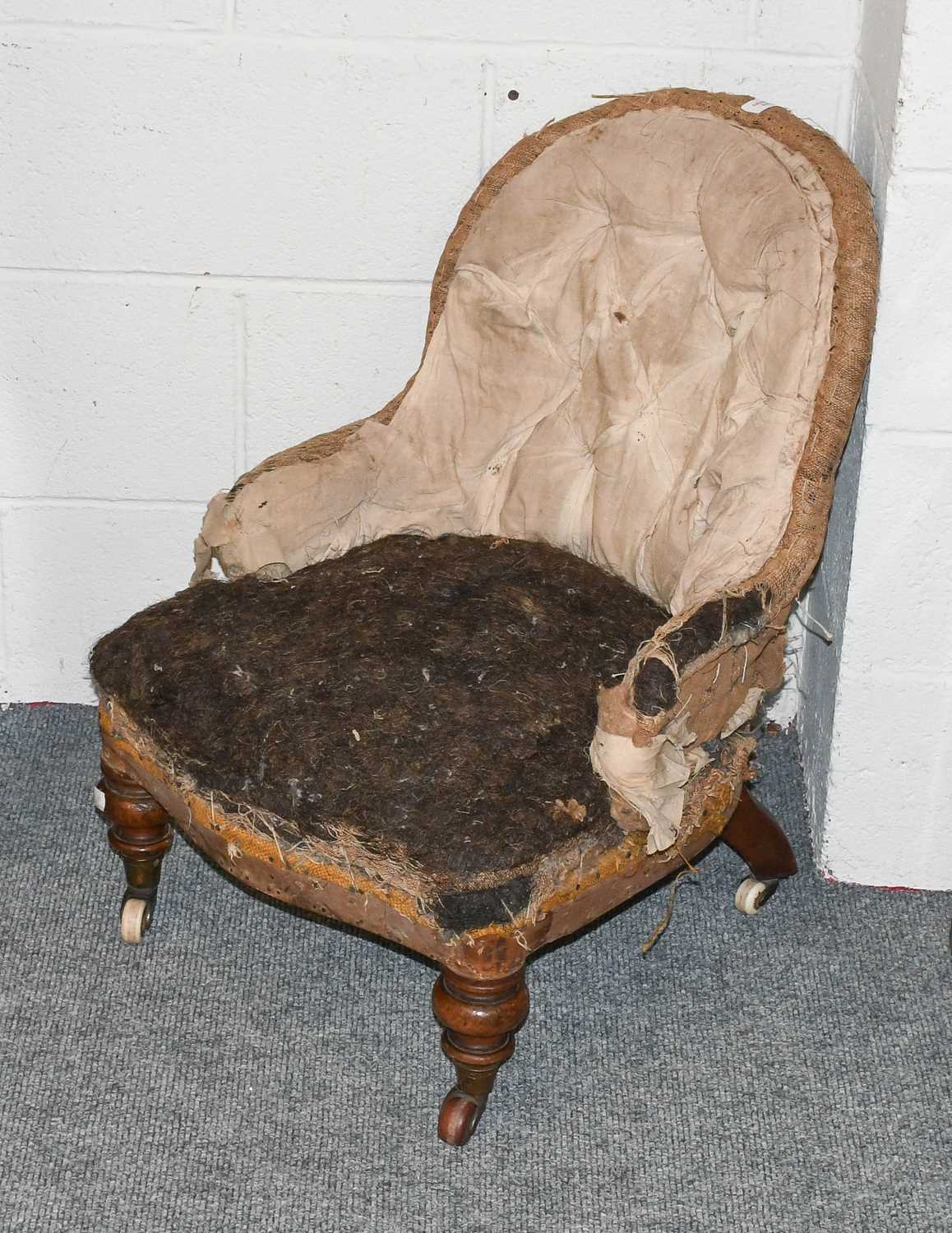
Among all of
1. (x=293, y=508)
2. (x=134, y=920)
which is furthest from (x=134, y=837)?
(x=293, y=508)

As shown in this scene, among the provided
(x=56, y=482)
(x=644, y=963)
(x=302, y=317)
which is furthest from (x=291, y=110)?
(x=644, y=963)

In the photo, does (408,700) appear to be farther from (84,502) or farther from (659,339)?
(84,502)

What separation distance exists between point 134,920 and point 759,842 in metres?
0.82

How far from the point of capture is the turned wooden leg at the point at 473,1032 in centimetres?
158

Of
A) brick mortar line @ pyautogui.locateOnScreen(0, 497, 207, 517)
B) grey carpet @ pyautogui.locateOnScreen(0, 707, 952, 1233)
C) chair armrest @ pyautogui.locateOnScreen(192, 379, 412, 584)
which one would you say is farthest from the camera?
brick mortar line @ pyautogui.locateOnScreen(0, 497, 207, 517)

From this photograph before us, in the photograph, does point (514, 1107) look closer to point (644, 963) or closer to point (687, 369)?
point (644, 963)

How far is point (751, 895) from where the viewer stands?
2.01 meters

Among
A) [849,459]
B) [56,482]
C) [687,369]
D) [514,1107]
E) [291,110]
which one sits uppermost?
[291,110]

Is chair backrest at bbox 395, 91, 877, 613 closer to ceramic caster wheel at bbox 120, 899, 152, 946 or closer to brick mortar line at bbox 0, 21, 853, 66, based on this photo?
brick mortar line at bbox 0, 21, 853, 66

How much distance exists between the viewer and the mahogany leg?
6.48ft

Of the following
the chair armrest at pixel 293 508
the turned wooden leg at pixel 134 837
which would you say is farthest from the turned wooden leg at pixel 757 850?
the turned wooden leg at pixel 134 837

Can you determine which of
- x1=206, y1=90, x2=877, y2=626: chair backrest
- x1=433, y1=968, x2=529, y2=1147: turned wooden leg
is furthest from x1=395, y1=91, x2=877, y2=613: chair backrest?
x1=433, y1=968, x2=529, y2=1147: turned wooden leg

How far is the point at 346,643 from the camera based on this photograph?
1673 mm

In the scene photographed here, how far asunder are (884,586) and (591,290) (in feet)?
1.72
